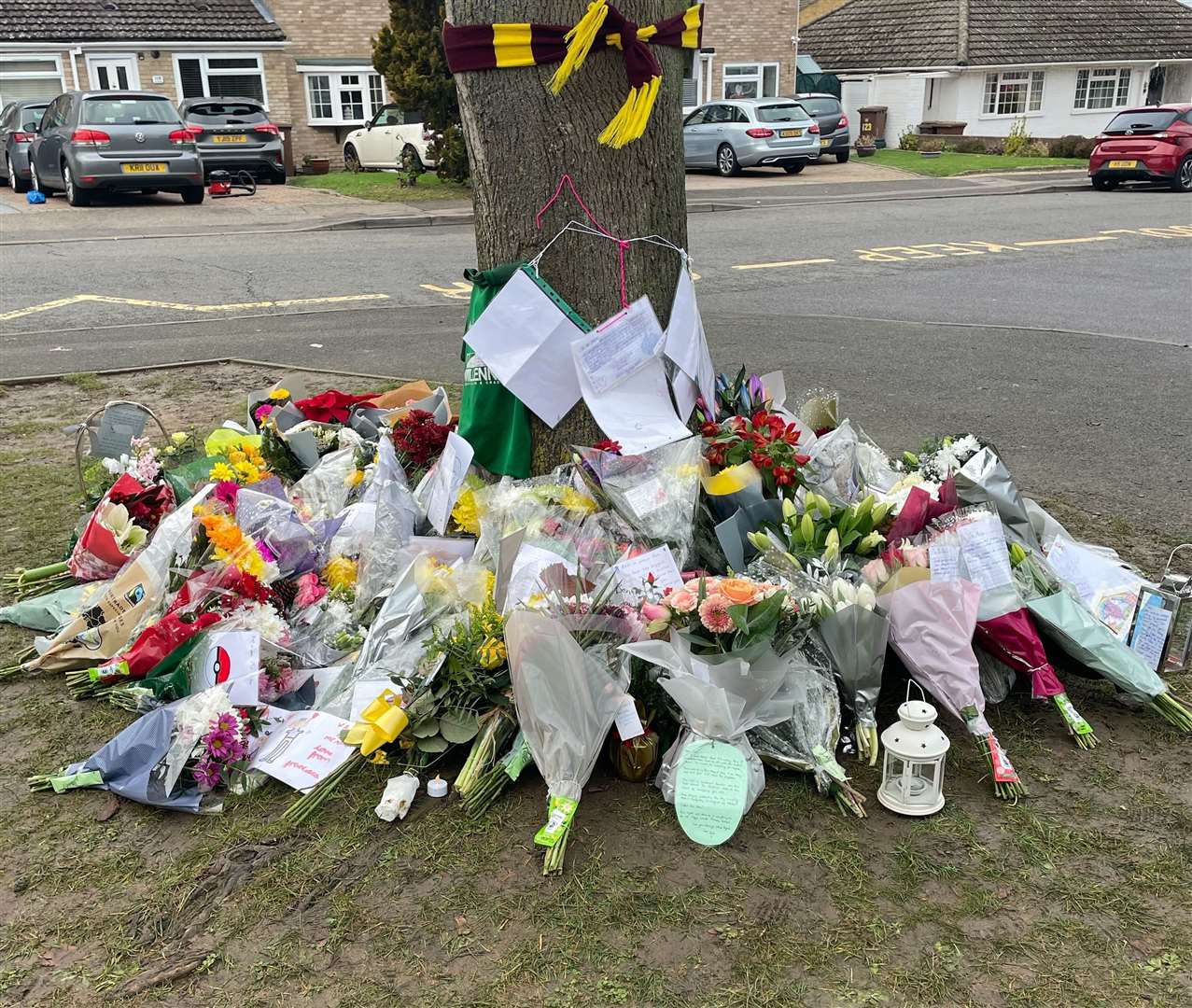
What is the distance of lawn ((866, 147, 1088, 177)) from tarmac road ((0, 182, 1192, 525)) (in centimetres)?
859

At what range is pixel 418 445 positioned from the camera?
445 centimetres

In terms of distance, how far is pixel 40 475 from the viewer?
18.3 feet

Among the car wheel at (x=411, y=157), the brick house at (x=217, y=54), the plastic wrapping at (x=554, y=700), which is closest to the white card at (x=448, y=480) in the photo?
the plastic wrapping at (x=554, y=700)

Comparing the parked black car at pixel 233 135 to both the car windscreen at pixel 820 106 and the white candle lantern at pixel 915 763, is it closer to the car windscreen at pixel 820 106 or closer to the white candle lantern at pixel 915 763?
the car windscreen at pixel 820 106

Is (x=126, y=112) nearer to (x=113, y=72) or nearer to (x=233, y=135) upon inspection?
(x=233, y=135)

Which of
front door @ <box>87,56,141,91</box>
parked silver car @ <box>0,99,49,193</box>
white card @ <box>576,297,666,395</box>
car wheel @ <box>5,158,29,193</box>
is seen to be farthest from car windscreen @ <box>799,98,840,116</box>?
white card @ <box>576,297,666,395</box>

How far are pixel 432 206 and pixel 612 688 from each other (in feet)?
50.8

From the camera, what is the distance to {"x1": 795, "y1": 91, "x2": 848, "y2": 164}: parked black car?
25172mm

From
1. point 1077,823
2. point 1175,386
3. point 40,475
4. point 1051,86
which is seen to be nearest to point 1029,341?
point 1175,386

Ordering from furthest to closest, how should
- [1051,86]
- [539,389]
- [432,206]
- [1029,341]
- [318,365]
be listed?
1. [1051,86]
2. [432,206]
3. [1029,341]
4. [318,365]
5. [539,389]

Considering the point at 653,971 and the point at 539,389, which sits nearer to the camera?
the point at 653,971

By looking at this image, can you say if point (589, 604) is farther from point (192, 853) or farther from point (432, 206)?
point (432, 206)

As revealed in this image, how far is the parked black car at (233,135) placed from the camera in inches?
795

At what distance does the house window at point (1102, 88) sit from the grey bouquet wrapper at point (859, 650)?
1368 inches
